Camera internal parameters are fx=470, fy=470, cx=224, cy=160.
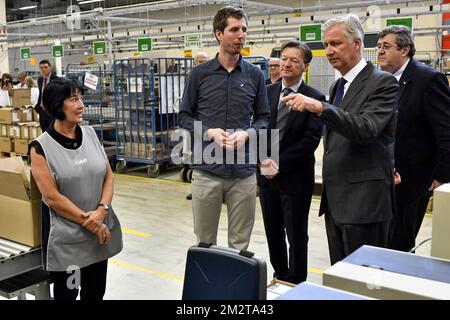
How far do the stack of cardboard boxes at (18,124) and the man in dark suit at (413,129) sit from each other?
21.9 ft

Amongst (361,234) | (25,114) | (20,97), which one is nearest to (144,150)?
(25,114)

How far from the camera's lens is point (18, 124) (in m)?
8.23

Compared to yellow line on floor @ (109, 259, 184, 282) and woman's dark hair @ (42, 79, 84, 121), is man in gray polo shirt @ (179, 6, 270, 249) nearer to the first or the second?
woman's dark hair @ (42, 79, 84, 121)

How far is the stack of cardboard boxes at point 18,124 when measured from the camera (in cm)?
812

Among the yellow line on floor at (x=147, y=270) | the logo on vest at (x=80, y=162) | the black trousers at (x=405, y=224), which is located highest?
the logo on vest at (x=80, y=162)

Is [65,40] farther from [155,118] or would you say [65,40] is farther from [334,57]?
[334,57]

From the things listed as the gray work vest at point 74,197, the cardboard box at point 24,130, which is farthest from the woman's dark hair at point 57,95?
the cardboard box at point 24,130

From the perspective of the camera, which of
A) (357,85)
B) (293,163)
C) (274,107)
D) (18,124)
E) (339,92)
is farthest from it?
(18,124)

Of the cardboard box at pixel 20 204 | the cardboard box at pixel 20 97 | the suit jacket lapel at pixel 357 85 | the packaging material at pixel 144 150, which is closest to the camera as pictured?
the suit jacket lapel at pixel 357 85

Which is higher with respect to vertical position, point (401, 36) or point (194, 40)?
point (194, 40)

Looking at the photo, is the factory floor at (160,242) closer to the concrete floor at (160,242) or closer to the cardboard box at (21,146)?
the concrete floor at (160,242)

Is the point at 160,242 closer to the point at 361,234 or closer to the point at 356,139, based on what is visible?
the point at 361,234

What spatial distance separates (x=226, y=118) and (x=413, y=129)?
1112 millimetres

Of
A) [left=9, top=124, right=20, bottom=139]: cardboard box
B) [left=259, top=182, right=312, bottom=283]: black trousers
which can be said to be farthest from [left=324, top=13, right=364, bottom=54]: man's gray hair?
[left=9, top=124, right=20, bottom=139]: cardboard box
